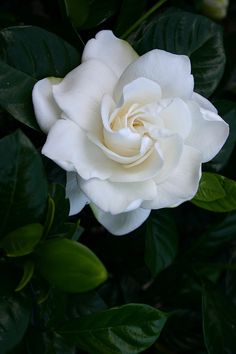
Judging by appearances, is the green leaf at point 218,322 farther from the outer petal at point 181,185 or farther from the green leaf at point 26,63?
the green leaf at point 26,63

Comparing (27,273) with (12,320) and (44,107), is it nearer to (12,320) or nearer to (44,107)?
(12,320)

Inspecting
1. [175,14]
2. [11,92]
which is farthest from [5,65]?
[175,14]

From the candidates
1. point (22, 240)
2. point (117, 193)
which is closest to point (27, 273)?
point (22, 240)

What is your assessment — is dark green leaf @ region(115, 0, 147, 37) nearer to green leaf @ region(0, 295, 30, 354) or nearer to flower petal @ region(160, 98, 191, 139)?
flower petal @ region(160, 98, 191, 139)

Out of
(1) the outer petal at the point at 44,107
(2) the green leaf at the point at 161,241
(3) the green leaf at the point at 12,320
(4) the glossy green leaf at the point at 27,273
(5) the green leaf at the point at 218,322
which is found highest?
(1) the outer petal at the point at 44,107

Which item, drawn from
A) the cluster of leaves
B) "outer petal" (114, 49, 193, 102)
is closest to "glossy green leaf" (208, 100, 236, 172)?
the cluster of leaves

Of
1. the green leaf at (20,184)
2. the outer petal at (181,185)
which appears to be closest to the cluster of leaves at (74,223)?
the green leaf at (20,184)
